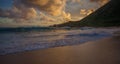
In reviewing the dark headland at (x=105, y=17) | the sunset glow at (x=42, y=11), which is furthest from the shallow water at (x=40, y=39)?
the dark headland at (x=105, y=17)

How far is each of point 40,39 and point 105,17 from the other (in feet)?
10.8

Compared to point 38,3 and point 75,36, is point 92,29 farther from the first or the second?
point 38,3

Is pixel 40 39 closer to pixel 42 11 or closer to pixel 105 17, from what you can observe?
pixel 42 11

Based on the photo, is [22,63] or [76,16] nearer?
[22,63]

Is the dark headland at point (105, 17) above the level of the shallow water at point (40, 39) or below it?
above

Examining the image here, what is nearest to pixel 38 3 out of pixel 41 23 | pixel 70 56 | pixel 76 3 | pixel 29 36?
pixel 41 23

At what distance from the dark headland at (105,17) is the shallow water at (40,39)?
1.47ft

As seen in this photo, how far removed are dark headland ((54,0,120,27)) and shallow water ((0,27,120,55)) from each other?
0.45 metres

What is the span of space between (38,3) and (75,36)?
128cm

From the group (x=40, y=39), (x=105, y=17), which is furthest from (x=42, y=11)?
(x=105, y=17)

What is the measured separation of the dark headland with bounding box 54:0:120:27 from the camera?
20.9 ft

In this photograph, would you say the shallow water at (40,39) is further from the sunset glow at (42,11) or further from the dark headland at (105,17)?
the dark headland at (105,17)

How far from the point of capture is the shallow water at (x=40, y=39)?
4074 millimetres

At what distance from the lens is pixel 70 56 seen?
3.35 meters
